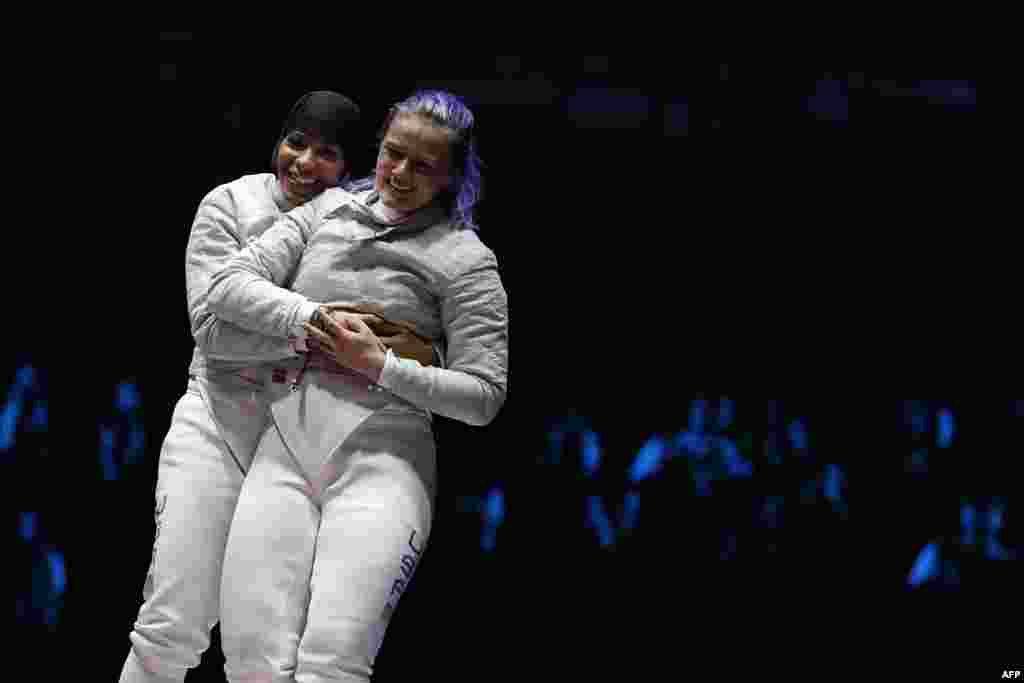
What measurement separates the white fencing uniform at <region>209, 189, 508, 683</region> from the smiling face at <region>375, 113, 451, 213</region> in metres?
0.04

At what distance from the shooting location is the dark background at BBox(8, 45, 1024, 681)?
3240 millimetres

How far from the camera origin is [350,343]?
1948mm

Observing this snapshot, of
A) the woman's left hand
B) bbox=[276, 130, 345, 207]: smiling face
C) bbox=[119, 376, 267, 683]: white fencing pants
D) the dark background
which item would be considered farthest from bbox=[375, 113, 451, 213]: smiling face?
the dark background

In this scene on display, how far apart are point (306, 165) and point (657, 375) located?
1603 millimetres

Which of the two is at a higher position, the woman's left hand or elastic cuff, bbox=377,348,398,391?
the woman's left hand

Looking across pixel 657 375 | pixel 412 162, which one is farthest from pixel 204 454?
pixel 657 375

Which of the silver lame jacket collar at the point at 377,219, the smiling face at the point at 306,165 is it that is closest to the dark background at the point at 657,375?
the smiling face at the point at 306,165

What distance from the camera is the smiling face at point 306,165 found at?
2.19 m

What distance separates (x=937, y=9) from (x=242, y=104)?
1.75 m

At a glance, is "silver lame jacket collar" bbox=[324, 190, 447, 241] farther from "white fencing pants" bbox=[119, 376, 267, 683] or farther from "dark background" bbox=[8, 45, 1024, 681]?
"dark background" bbox=[8, 45, 1024, 681]

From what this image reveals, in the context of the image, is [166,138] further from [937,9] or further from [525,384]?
[937,9]

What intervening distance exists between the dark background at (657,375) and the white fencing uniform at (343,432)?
48.1 inches

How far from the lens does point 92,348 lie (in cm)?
332

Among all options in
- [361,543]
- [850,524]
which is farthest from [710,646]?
[361,543]
